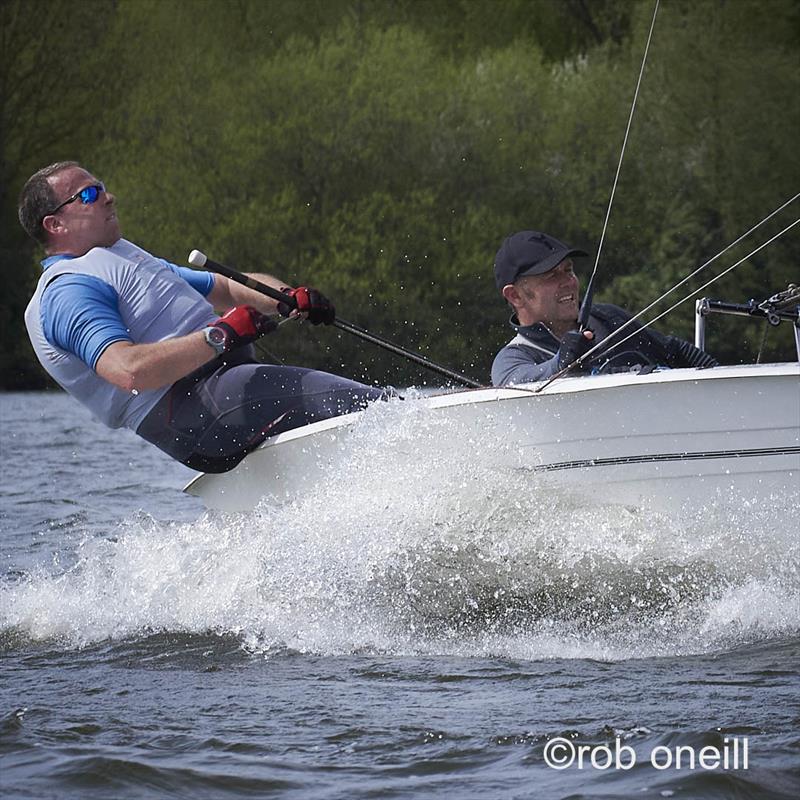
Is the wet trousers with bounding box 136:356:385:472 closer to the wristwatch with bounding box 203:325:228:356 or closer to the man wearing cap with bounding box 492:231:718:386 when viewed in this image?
the wristwatch with bounding box 203:325:228:356

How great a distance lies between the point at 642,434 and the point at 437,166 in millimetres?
25056

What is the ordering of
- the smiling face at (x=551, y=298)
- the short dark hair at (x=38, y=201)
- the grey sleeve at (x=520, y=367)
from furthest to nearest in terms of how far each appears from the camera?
the short dark hair at (x=38, y=201)
the smiling face at (x=551, y=298)
the grey sleeve at (x=520, y=367)

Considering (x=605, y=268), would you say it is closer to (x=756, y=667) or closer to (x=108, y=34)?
(x=108, y=34)

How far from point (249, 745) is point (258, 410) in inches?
85.8

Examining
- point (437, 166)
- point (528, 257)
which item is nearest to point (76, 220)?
point (528, 257)

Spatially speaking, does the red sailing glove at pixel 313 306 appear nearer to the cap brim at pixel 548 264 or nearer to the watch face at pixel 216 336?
the watch face at pixel 216 336

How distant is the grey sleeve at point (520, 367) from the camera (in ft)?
18.3

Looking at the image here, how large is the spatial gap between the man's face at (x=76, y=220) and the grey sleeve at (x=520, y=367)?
1707mm

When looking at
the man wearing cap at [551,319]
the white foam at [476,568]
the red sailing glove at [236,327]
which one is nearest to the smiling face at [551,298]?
the man wearing cap at [551,319]

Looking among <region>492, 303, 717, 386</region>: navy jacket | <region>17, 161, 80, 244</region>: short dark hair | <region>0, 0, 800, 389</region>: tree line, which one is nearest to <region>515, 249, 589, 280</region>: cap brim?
<region>492, 303, 717, 386</region>: navy jacket

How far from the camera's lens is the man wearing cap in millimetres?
5938

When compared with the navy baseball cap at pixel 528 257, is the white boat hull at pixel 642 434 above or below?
below

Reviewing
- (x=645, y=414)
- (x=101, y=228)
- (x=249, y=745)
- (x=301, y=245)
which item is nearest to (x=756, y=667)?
(x=645, y=414)

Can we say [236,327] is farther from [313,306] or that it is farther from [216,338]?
[313,306]
